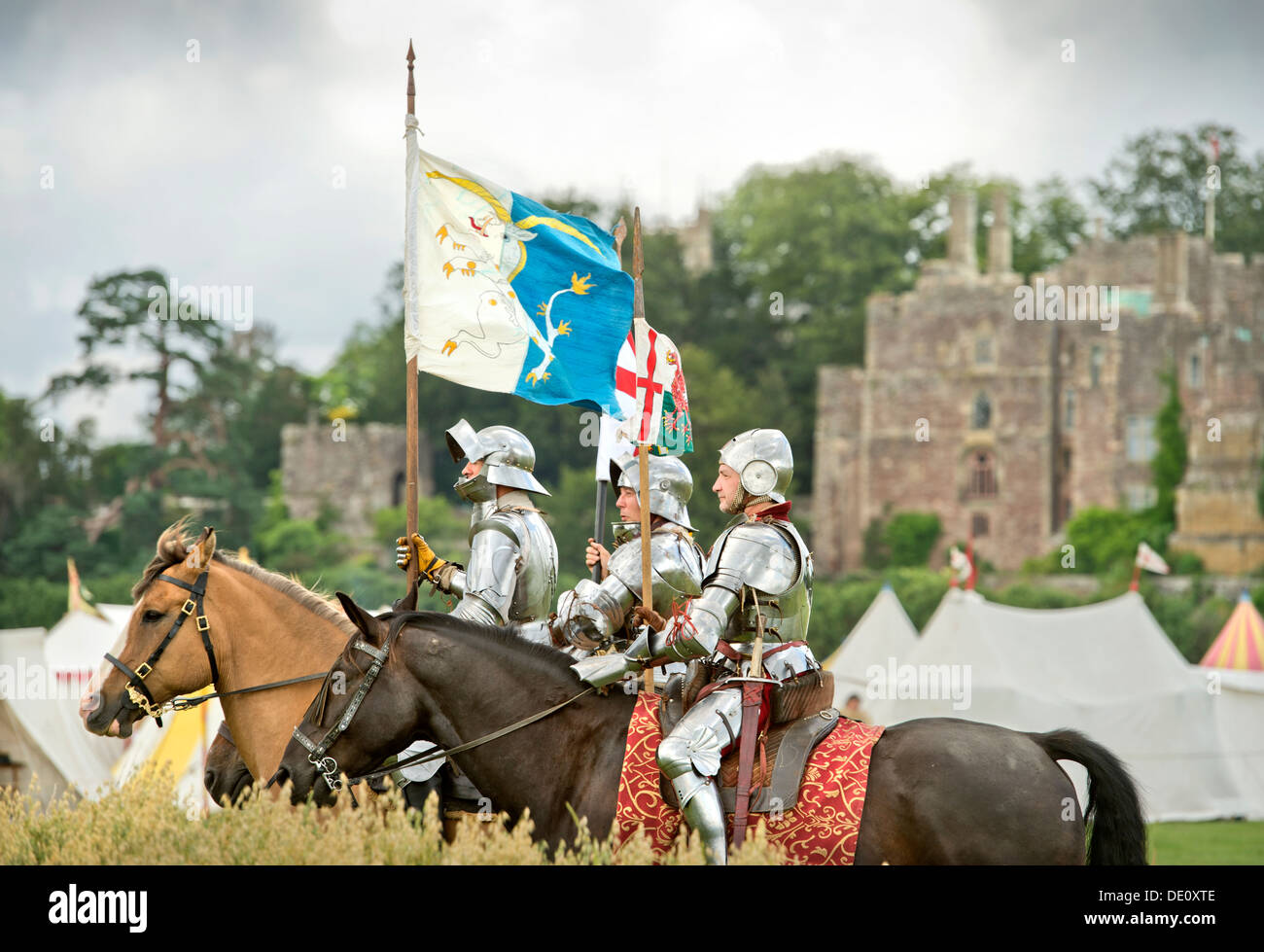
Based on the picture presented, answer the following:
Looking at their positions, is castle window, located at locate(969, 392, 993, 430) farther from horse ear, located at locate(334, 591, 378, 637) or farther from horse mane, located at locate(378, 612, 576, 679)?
horse ear, located at locate(334, 591, 378, 637)

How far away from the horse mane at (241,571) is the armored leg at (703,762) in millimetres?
2081

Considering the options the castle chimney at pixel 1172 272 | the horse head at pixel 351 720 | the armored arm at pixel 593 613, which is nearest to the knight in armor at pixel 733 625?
the armored arm at pixel 593 613

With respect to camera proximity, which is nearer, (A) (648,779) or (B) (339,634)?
(A) (648,779)

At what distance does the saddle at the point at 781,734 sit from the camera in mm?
7395

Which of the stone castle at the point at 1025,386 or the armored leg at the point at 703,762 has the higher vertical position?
the stone castle at the point at 1025,386

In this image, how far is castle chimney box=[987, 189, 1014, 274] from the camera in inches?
2857

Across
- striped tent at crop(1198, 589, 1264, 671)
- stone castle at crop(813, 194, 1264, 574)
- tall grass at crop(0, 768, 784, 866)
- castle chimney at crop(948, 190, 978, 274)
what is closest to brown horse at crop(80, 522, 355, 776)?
tall grass at crop(0, 768, 784, 866)

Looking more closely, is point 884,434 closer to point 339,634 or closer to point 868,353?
point 868,353

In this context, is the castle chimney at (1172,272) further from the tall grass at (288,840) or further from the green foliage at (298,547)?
the tall grass at (288,840)

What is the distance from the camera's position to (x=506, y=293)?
31.4 feet

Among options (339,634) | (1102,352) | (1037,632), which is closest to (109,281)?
(1102,352)

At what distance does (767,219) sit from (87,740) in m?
63.1

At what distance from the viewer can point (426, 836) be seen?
7168 mm

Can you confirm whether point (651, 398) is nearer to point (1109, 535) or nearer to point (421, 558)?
point (421, 558)
